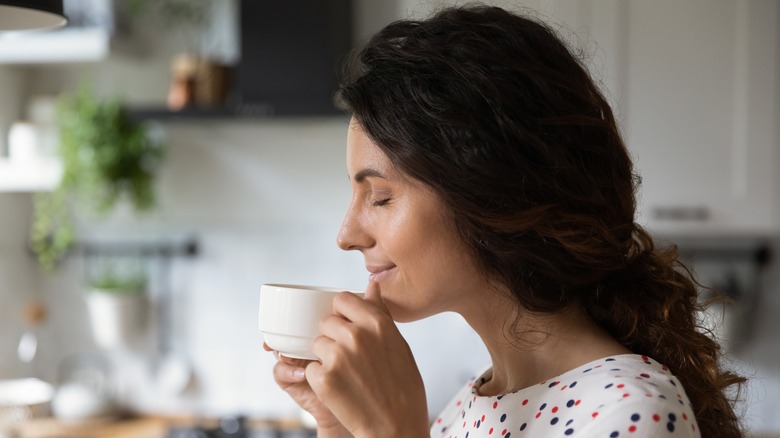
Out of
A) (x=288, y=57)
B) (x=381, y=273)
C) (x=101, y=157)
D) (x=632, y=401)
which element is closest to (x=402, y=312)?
(x=381, y=273)

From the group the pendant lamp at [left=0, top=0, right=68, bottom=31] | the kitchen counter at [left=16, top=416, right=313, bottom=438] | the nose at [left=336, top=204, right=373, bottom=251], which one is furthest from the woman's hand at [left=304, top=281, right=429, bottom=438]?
the kitchen counter at [left=16, top=416, right=313, bottom=438]

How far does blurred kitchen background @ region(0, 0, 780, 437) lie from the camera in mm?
2262

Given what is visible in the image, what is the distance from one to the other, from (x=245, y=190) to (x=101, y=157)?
46cm

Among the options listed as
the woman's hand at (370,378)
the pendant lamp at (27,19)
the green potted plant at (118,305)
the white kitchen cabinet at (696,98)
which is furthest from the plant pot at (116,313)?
the woman's hand at (370,378)

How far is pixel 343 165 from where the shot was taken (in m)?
2.72

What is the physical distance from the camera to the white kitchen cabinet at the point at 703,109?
88.4 inches

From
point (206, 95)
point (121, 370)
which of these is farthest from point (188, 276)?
point (206, 95)

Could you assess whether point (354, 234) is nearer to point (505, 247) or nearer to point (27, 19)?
point (505, 247)

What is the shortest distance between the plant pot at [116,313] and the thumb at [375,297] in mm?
2107

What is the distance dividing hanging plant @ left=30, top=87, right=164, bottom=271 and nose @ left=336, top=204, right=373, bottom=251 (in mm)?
1838

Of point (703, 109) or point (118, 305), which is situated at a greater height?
point (703, 109)

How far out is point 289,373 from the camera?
1.04 m

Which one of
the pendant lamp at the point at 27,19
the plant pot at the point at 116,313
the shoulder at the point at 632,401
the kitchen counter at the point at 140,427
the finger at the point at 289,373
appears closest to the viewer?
the shoulder at the point at 632,401

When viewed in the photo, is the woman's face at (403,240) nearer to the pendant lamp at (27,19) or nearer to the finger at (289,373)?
the finger at (289,373)
